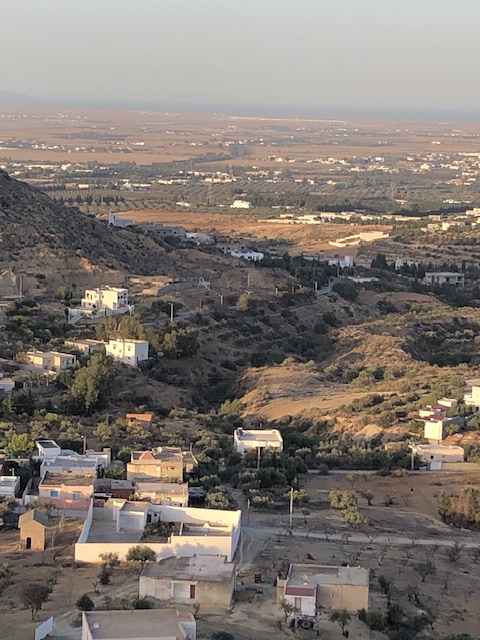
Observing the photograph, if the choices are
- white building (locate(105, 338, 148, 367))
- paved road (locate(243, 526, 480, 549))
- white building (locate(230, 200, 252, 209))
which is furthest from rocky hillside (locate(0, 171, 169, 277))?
white building (locate(230, 200, 252, 209))

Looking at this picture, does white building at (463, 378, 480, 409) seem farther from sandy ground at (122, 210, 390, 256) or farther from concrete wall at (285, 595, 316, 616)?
sandy ground at (122, 210, 390, 256)

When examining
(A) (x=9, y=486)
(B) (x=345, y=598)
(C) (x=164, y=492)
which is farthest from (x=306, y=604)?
(A) (x=9, y=486)

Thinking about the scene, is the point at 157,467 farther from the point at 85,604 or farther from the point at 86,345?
the point at 86,345

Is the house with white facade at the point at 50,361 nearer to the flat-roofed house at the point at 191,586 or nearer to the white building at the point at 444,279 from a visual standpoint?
the flat-roofed house at the point at 191,586

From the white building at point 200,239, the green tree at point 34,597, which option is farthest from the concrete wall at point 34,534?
the white building at point 200,239

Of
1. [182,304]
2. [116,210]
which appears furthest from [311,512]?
[116,210]

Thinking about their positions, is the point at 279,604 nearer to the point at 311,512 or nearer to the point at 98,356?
the point at 311,512
